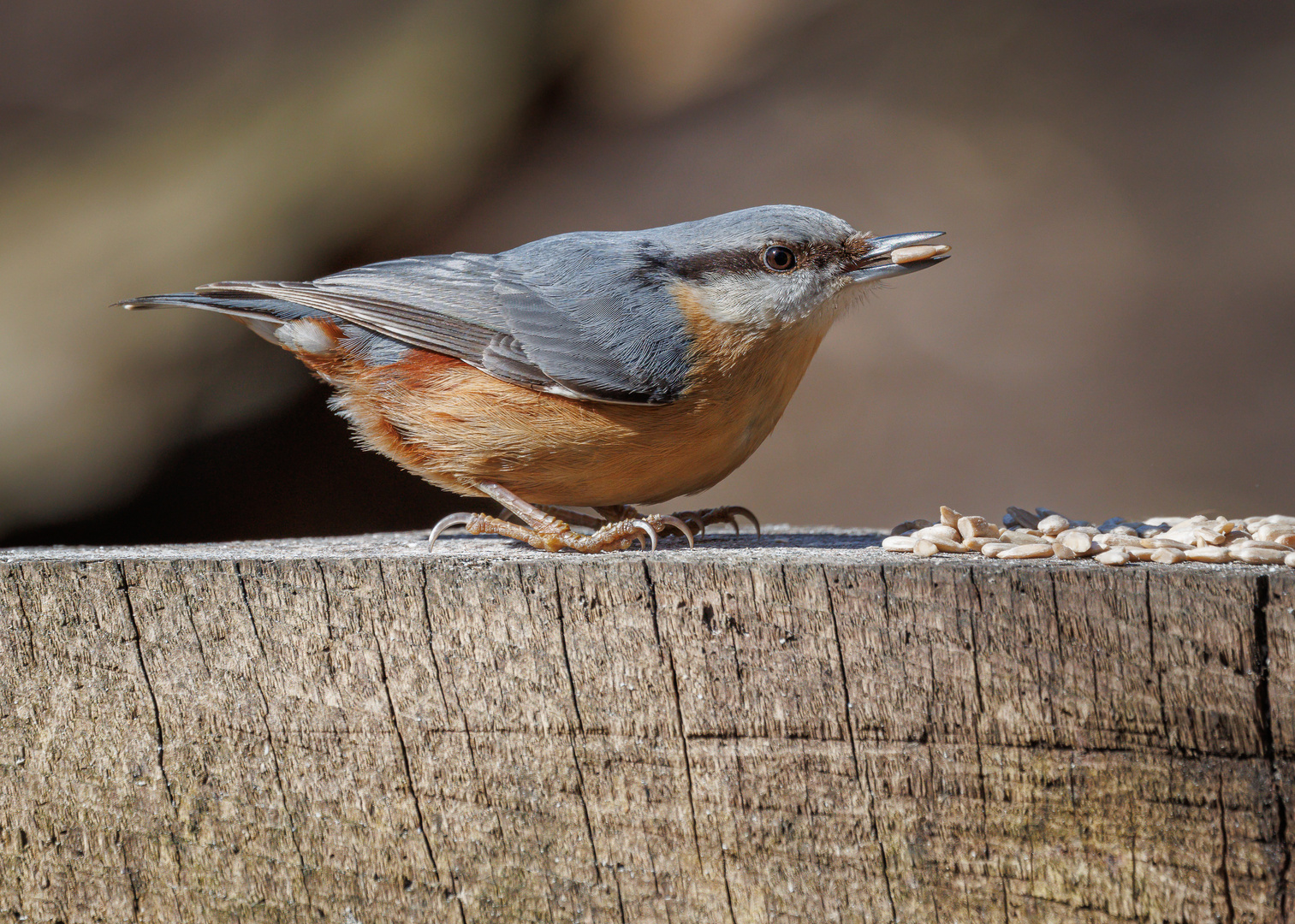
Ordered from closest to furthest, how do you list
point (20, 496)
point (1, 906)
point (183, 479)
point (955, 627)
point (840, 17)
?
point (955, 627) → point (1, 906) → point (20, 496) → point (183, 479) → point (840, 17)

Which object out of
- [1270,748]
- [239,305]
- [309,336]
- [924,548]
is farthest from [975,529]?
[239,305]

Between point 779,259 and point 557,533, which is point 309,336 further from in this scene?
point 779,259

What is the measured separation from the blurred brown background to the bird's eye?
3586 mm

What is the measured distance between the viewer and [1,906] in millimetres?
2184

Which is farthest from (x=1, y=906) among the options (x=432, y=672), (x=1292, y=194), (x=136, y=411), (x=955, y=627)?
(x=1292, y=194)

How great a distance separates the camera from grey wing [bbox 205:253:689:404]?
9.63ft

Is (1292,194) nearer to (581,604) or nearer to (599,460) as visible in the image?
(599,460)

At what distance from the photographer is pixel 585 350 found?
298cm

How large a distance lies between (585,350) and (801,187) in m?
4.56

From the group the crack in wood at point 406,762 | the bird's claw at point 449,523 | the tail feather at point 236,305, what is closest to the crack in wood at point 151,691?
the crack in wood at point 406,762

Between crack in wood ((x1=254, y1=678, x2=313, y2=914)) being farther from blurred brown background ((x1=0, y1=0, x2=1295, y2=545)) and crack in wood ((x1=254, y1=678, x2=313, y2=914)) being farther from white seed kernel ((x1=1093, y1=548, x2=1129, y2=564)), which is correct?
blurred brown background ((x1=0, y1=0, x2=1295, y2=545))

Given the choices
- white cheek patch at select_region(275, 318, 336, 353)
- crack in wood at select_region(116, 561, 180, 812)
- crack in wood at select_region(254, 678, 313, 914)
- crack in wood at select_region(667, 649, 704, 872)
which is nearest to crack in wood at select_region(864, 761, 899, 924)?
crack in wood at select_region(667, 649, 704, 872)

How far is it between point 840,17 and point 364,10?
3.18 metres

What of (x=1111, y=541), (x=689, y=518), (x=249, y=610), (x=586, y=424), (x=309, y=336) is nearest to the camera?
(x=249, y=610)
